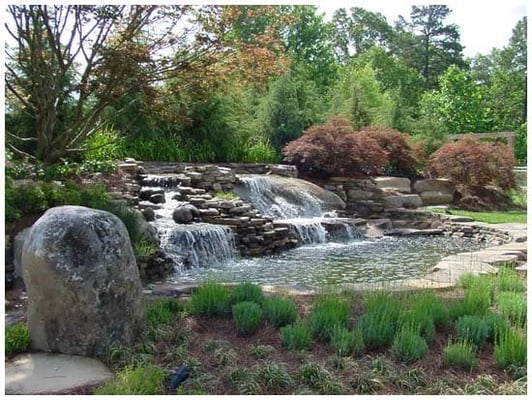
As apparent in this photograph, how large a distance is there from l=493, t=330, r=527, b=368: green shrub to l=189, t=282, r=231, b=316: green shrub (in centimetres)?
152

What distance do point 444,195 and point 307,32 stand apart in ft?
40.9

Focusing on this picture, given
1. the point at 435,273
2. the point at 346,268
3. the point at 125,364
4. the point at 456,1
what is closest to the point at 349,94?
the point at 346,268

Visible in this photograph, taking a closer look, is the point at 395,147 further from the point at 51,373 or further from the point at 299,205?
the point at 51,373

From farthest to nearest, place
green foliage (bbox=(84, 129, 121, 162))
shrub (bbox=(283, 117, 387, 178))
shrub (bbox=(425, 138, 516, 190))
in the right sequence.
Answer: shrub (bbox=(425, 138, 516, 190)) → shrub (bbox=(283, 117, 387, 178)) → green foliage (bbox=(84, 129, 121, 162))

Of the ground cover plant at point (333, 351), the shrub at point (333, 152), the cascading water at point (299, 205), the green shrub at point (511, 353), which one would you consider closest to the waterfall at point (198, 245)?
the cascading water at point (299, 205)

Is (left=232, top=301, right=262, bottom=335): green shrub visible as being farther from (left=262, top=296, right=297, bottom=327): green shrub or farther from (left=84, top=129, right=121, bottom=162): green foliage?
(left=84, top=129, right=121, bottom=162): green foliage

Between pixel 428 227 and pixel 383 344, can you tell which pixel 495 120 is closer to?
pixel 428 227

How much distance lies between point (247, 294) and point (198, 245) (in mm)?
3373

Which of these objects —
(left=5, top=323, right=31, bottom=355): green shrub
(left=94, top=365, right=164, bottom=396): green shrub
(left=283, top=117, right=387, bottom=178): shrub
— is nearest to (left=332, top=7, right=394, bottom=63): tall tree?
(left=283, top=117, right=387, bottom=178): shrub

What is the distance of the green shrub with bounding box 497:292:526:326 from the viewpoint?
308 centimetres

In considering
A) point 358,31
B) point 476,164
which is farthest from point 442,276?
point 358,31

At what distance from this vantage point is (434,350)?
112 inches

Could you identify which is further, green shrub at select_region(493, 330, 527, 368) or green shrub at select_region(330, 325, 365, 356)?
green shrub at select_region(330, 325, 365, 356)

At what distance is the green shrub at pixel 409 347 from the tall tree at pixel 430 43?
2401 cm
